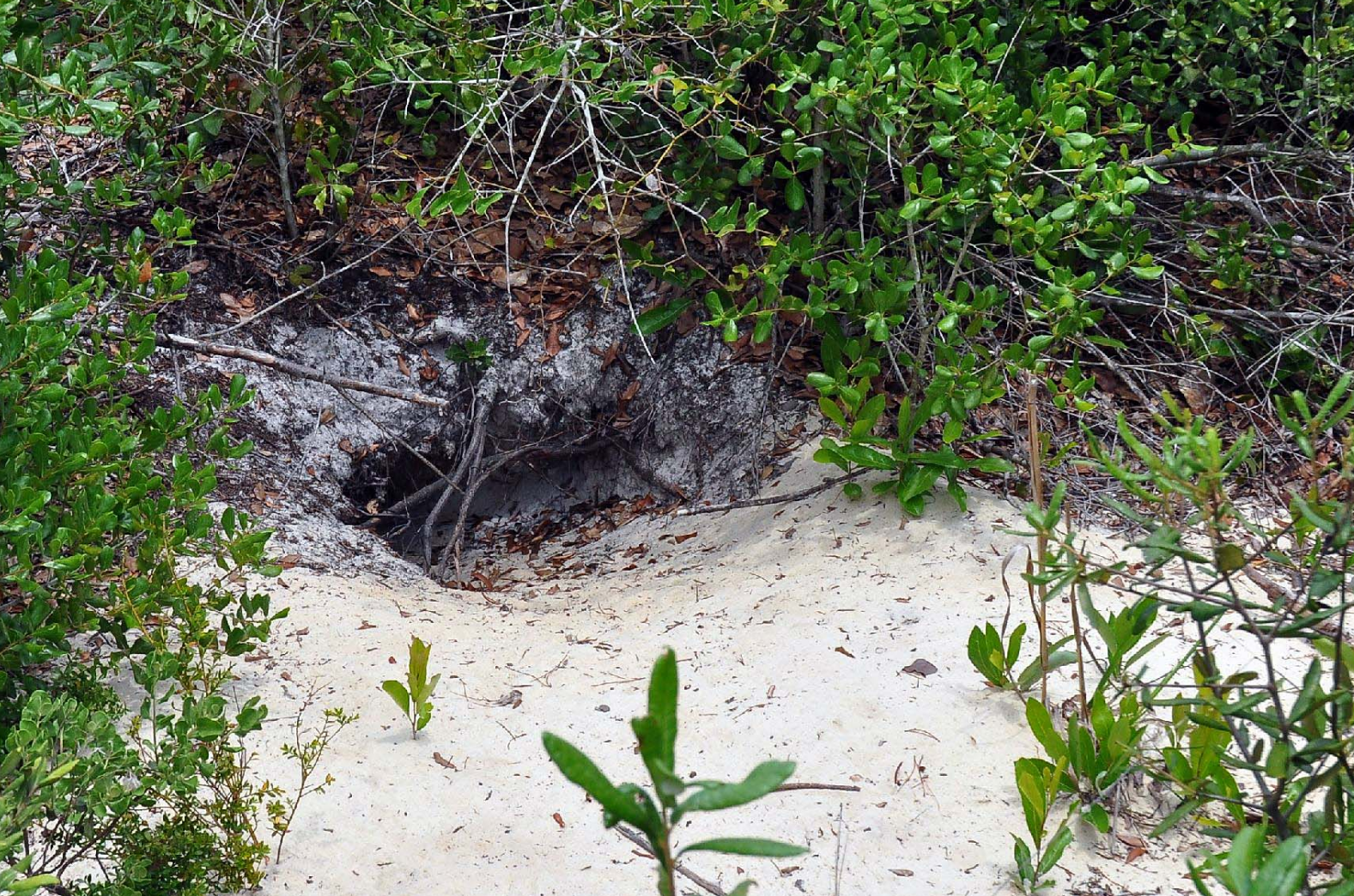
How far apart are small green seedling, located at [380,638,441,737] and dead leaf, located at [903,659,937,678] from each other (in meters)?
1.32

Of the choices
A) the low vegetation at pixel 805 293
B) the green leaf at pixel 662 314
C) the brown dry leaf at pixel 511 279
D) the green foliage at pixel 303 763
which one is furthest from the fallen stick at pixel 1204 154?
the green foliage at pixel 303 763

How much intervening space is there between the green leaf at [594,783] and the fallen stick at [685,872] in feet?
3.85

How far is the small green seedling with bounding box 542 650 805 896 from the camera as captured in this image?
3.51ft

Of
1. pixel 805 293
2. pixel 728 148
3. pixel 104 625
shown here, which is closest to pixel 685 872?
pixel 104 625

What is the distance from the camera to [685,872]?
2.26 meters

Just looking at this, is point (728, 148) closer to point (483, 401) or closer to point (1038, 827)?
point (483, 401)

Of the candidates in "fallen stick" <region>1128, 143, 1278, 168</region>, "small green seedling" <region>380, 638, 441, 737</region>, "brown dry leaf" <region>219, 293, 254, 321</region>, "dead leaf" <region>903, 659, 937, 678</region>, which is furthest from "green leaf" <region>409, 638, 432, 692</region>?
"fallen stick" <region>1128, 143, 1278, 168</region>

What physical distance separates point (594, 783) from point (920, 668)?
207 centimetres

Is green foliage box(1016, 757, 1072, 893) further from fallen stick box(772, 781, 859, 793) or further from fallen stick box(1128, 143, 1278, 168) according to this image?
fallen stick box(1128, 143, 1278, 168)

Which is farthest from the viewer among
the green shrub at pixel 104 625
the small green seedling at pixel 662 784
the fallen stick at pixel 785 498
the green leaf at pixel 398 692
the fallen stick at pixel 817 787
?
the fallen stick at pixel 785 498

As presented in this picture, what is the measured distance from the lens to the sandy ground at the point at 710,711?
240cm

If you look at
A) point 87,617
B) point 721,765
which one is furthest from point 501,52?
point 721,765

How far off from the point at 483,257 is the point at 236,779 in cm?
292

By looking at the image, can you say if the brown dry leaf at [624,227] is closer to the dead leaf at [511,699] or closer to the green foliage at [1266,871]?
the dead leaf at [511,699]
